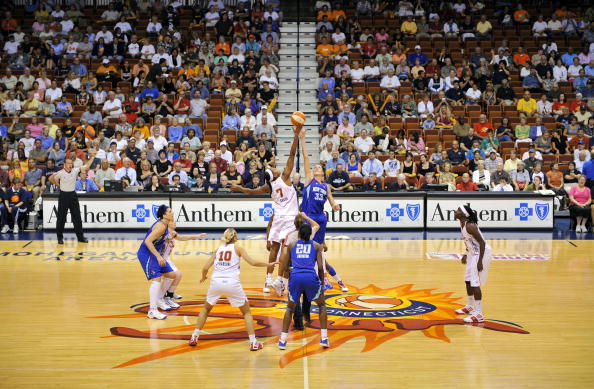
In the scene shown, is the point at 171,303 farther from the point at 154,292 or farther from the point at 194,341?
the point at 194,341

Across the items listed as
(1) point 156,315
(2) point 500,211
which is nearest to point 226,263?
(1) point 156,315

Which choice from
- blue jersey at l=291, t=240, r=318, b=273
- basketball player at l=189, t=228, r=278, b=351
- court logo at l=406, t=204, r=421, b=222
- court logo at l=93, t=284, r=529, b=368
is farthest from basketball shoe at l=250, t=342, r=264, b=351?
court logo at l=406, t=204, r=421, b=222

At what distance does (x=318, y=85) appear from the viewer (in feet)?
82.9

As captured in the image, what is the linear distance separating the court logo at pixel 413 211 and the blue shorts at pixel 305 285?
10335 mm

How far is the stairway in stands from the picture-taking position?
24047 millimetres

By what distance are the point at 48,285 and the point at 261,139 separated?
9998 mm

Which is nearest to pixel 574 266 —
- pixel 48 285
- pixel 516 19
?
pixel 48 285

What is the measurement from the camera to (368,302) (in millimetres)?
11547

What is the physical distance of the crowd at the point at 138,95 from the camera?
20.6 meters

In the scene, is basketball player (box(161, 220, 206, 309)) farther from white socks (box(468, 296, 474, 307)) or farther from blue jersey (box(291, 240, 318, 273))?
white socks (box(468, 296, 474, 307))

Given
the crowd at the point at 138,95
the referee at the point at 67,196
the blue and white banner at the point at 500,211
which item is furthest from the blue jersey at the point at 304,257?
the blue and white banner at the point at 500,211

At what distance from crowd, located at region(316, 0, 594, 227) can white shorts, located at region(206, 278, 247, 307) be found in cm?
1082

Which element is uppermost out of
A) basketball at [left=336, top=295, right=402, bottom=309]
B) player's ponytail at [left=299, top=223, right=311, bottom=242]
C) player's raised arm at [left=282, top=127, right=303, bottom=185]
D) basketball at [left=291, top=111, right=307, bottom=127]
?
basketball at [left=291, top=111, right=307, bottom=127]

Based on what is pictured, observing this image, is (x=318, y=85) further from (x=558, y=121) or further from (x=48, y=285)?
(x=48, y=285)
